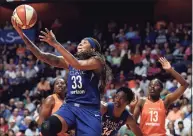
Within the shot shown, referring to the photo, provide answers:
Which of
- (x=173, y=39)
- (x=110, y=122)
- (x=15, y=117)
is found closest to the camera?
(x=110, y=122)

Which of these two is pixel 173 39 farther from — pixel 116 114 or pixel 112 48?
pixel 116 114

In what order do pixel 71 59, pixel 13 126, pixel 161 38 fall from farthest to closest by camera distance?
1. pixel 161 38
2. pixel 13 126
3. pixel 71 59

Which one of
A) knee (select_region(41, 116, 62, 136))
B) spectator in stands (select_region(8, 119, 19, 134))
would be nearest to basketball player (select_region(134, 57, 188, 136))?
knee (select_region(41, 116, 62, 136))

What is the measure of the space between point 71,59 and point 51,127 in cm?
73

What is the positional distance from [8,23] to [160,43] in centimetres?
647

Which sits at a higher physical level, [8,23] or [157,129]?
[8,23]

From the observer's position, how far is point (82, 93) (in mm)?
5316

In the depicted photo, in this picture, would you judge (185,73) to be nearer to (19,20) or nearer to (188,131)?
(188,131)

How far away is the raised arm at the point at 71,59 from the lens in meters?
4.94

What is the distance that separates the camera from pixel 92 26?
1872cm

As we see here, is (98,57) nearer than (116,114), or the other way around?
(98,57)

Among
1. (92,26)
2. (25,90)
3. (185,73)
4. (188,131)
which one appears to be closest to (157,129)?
(188,131)

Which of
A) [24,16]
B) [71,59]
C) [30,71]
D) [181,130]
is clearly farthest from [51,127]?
[30,71]

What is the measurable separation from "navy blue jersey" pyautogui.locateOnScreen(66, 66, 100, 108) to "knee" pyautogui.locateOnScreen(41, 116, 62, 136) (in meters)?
0.37
